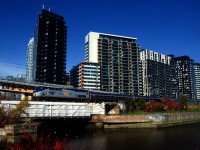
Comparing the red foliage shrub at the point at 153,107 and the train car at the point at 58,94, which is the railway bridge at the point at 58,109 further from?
the red foliage shrub at the point at 153,107

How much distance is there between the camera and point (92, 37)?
185125 mm

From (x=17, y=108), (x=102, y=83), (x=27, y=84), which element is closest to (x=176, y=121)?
(x=17, y=108)

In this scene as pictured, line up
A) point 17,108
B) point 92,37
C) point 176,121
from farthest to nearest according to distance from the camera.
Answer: point 92,37
point 176,121
point 17,108

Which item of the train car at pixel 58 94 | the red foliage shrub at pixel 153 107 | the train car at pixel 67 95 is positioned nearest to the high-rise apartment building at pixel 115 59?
the train car at pixel 67 95

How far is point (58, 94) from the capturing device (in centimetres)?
8856

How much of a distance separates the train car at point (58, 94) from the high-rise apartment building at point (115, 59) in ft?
271

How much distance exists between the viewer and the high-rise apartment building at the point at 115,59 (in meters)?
183

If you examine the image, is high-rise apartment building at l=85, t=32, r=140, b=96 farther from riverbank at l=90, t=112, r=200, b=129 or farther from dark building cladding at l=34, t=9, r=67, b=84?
riverbank at l=90, t=112, r=200, b=129

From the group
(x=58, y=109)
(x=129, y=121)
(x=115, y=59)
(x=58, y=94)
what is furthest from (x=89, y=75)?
(x=58, y=109)

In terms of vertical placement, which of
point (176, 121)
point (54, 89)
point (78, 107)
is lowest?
point (176, 121)

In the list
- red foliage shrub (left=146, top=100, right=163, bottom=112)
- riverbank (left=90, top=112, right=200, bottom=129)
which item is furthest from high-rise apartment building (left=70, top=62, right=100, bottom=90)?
riverbank (left=90, top=112, right=200, bottom=129)

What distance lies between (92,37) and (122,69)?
111ft

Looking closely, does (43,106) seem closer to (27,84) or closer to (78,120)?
(78,120)

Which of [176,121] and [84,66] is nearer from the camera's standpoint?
[176,121]
